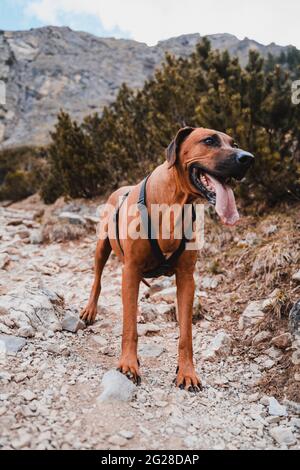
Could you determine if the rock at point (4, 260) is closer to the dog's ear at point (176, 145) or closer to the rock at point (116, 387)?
the rock at point (116, 387)

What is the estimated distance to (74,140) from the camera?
11.0 metres

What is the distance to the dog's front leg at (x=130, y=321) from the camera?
2730 millimetres

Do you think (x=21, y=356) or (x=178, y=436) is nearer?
(x=178, y=436)

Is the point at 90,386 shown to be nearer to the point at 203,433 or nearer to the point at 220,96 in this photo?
the point at 203,433

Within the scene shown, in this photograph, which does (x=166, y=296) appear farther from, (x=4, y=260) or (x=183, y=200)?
(x=4, y=260)

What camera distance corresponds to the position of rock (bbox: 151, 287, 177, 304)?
15.5 ft

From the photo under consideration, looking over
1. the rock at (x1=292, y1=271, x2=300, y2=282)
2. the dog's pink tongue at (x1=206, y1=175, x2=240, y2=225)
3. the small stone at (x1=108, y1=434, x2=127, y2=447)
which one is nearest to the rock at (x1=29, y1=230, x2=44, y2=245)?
the rock at (x1=292, y1=271, x2=300, y2=282)

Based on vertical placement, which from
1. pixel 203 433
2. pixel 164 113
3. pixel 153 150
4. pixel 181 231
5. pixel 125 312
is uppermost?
pixel 164 113

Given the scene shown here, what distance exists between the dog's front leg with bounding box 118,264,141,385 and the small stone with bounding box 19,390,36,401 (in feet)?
2.19

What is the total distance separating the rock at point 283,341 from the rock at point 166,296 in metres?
1.64

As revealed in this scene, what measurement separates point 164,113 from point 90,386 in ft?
23.8

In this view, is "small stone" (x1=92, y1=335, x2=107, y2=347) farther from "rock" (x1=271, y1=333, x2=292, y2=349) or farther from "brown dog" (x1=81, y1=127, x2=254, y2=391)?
"rock" (x1=271, y1=333, x2=292, y2=349)

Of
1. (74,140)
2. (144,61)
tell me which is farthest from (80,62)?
(74,140)

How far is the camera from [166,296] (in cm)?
477
